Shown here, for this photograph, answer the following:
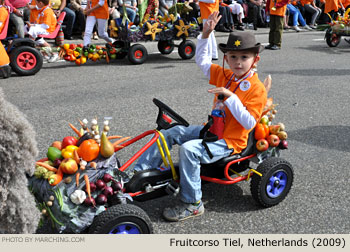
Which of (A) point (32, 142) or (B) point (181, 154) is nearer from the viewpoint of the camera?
(A) point (32, 142)

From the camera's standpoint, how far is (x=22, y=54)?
6.80 metres

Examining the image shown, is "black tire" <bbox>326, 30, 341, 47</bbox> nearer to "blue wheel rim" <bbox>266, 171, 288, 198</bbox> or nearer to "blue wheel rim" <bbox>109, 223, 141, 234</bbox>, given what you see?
"blue wheel rim" <bbox>266, 171, 288, 198</bbox>

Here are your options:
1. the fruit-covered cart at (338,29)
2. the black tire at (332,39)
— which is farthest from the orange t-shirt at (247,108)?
the black tire at (332,39)

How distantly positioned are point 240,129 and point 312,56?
283 inches

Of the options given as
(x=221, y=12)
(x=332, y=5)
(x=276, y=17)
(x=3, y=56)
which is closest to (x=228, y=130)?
(x=3, y=56)

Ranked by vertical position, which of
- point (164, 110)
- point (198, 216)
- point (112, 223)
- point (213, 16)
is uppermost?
point (213, 16)

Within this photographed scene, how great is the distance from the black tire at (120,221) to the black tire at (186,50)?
21.1 ft

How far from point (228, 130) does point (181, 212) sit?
2.20ft

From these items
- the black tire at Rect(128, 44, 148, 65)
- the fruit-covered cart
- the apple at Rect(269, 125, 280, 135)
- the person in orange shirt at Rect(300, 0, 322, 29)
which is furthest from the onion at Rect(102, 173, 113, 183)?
the person in orange shirt at Rect(300, 0, 322, 29)

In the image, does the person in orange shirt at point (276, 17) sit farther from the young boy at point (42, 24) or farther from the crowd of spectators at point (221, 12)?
the young boy at point (42, 24)

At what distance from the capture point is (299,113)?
5.29 metres

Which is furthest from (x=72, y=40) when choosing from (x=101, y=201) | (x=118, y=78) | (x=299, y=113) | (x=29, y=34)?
(x=101, y=201)

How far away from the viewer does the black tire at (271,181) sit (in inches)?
116

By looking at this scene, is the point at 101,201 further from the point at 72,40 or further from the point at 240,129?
the point at 72,40
